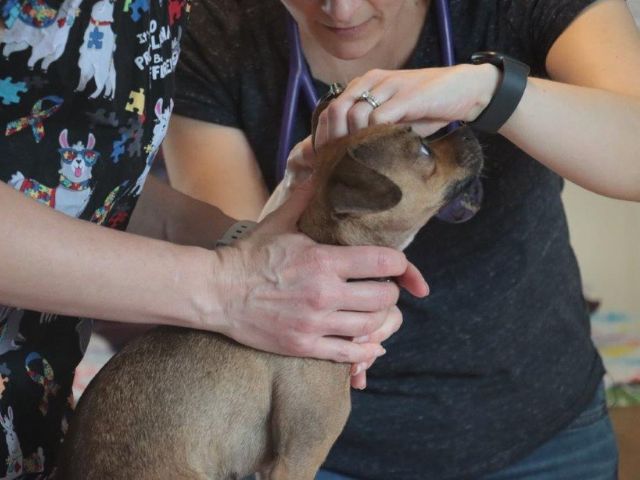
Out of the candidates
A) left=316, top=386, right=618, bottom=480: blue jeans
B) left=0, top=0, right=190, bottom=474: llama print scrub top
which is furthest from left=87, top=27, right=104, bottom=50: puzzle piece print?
left=316, top=386, right=618, bottom=480: blue jeans

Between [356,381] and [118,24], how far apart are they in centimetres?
58

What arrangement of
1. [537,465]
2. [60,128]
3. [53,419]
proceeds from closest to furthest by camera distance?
[60,128] < [53,419] < [537,465]

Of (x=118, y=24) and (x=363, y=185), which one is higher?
(x=118, y=24)

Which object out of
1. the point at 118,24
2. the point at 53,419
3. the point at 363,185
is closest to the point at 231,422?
the point at 53,419

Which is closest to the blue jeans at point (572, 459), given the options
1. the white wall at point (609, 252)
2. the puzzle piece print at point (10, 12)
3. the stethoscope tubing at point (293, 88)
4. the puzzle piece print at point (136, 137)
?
the stethoscope tubing at point (293, 88)

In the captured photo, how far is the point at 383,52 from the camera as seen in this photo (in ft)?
4.88

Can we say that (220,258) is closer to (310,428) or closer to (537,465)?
(310,428)

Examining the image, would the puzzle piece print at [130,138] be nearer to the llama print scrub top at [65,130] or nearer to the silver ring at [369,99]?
the llama print scrub top at [65,130]

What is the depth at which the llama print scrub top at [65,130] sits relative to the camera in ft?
3.40

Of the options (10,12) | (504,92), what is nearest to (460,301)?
(504,92)

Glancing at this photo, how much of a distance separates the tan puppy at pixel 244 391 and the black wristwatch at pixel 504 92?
0.11 meters

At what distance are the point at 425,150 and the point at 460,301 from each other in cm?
31

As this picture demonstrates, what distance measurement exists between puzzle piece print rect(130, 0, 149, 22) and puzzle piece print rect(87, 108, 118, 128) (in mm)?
120

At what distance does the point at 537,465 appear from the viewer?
4.95 ft
